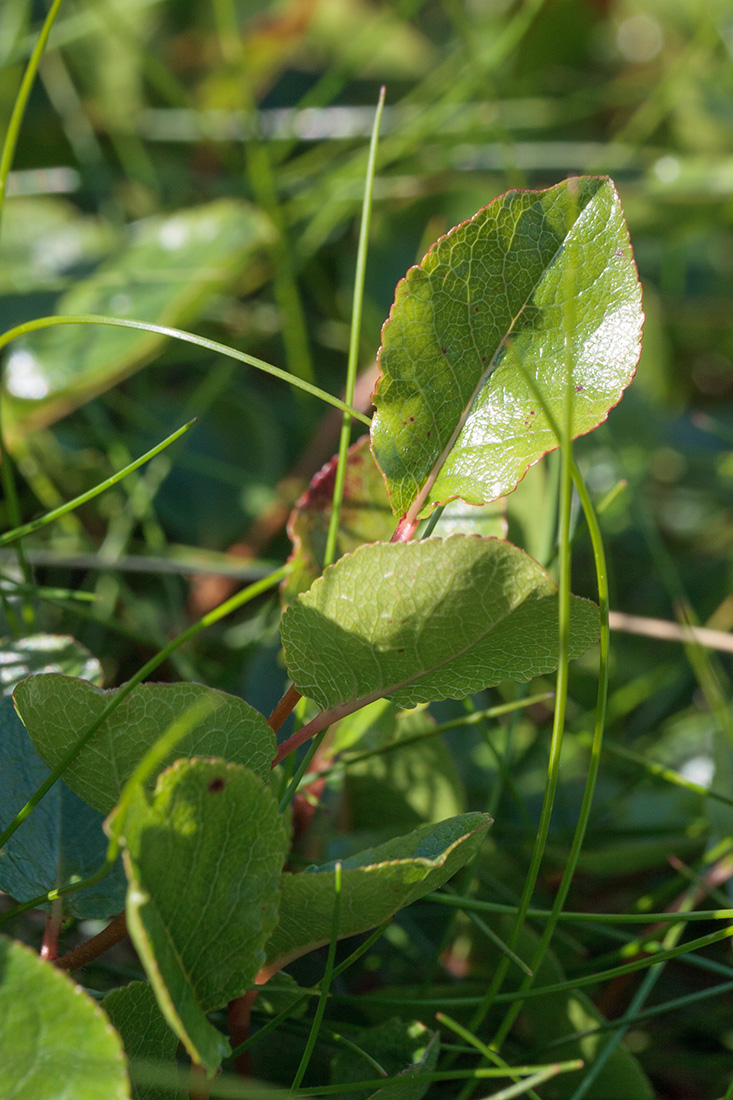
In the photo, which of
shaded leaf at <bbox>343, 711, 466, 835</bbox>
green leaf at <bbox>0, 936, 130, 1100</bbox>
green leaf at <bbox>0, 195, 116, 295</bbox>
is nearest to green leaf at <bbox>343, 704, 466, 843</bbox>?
shaded leaf at <bbox>343, 711, 466, 835</bbox>

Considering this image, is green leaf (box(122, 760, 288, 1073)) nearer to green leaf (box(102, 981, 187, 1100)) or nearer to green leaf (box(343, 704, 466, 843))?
green leaf (box(102, 981, 187, 1100))

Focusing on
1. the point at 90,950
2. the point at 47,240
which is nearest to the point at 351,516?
the point at 90,950

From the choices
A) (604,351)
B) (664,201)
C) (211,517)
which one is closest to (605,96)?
(664,201)

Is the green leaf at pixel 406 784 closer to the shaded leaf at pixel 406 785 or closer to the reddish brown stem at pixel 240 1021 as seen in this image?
the shaded leaf at pixel 406 785

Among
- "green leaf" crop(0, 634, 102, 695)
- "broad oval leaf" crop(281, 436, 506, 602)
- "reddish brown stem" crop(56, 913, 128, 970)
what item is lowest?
"reddish brown stem" crop(56, 913, 128, 970)

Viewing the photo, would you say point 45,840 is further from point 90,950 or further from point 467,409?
point 467,409

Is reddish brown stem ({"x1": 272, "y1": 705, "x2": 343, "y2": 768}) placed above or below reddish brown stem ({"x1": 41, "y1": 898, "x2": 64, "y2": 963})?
above

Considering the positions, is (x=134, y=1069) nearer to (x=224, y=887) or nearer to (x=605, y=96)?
(x=224, y=887)
